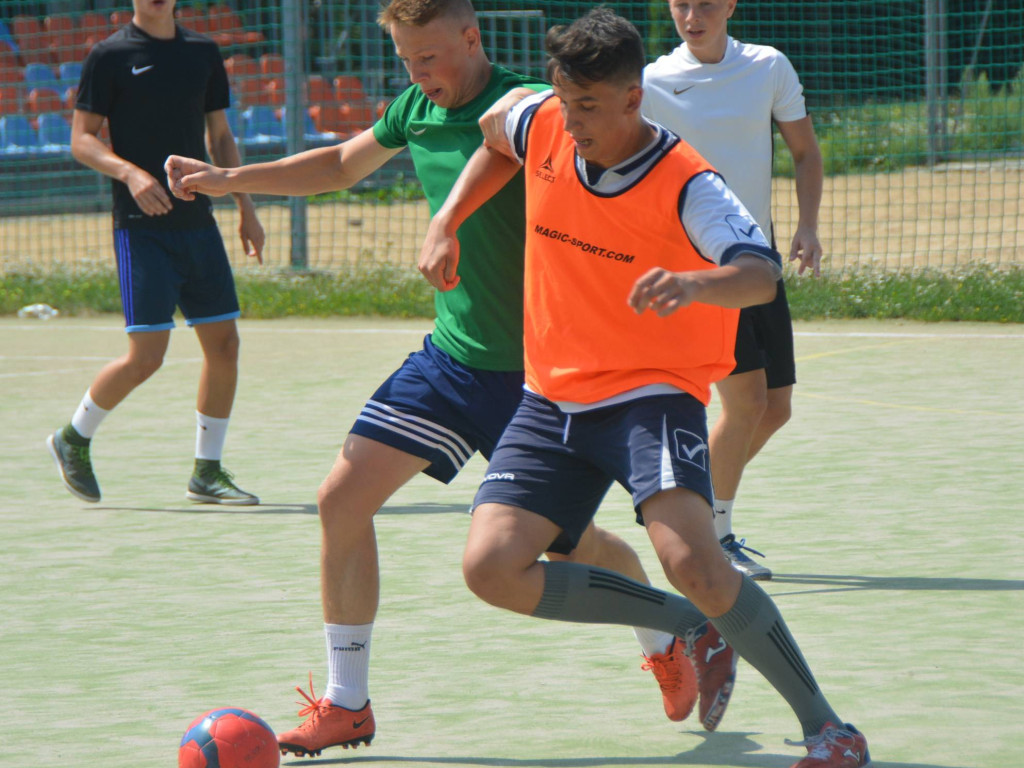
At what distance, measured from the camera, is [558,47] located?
363cm

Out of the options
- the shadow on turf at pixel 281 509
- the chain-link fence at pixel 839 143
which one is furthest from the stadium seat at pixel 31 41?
the shadow on turf at pixel 281 509

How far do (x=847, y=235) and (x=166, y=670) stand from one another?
12.3 meters

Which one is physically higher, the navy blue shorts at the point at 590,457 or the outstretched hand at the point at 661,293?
the outstretched hand at the point at 661,293

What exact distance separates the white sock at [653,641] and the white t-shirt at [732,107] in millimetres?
2053

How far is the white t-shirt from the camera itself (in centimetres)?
562

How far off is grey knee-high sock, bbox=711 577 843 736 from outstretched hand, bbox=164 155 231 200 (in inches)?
70.8

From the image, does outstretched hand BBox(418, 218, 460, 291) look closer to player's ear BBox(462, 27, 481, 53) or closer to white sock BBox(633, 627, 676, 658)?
player's ear BBox(462, 27, 481, 53)

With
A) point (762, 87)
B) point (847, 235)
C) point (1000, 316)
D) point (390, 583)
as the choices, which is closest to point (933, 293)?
point (1000, 316)

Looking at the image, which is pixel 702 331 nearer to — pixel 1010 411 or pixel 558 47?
pixel 558 47

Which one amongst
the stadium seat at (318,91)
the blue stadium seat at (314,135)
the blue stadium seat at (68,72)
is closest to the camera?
the blue stadium seat at (314,135)

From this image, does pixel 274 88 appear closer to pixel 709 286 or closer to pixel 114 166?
pixel 114 166

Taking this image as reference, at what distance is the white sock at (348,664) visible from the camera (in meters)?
3.87

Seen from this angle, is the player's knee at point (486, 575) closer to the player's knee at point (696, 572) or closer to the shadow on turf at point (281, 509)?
the player's knee at point (696, 572)

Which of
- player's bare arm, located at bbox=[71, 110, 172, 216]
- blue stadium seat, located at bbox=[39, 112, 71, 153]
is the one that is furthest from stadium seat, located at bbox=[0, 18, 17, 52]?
player's bare arm, located at bbox=[71, 110, 172, 216]
